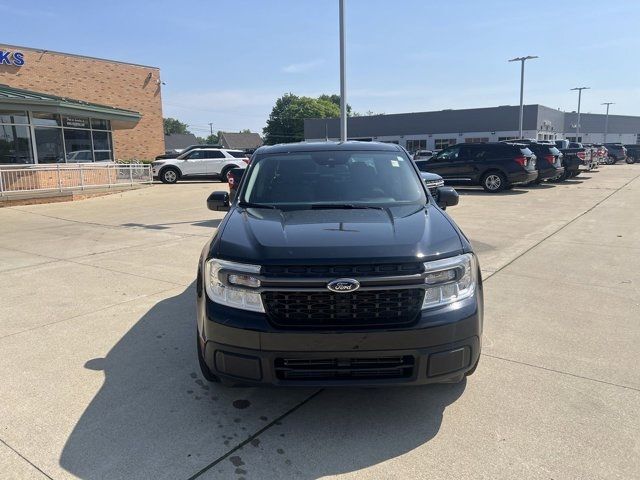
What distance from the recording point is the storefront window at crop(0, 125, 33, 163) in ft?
62.6

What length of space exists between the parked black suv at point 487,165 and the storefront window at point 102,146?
50.3 ft

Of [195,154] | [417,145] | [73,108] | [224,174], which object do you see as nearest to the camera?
[73,108]

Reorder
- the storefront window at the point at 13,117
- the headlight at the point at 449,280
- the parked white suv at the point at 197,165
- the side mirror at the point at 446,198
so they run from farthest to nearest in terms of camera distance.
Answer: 1. the parked white suv at the point at 197,165
2. the storefront window at the point at 13,117
3. the side mirror at the point at 446,198
4. the headlight at the point at 449,280

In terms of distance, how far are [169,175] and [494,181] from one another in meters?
14.7

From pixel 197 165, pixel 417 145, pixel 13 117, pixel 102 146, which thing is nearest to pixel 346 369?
pixel 13 117

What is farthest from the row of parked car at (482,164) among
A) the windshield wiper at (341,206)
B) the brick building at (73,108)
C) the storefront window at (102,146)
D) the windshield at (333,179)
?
the windshield wiper at (341,206)

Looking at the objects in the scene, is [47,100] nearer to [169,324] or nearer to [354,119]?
[169,324]

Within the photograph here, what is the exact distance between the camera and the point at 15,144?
19.4m

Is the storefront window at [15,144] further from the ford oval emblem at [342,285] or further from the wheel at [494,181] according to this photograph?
the ford oval emblem at [342,285]

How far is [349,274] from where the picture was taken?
8.84 ft

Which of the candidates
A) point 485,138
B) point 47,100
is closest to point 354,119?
point 485,138

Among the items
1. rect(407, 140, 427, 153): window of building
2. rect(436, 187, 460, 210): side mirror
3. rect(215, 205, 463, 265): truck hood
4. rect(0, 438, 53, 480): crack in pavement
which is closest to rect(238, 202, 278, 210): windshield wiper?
rect(215, 205, 463, 265): truck hood

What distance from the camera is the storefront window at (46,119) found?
20.0m

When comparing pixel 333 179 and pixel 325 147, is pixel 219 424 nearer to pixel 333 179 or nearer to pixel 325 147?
pixel 333 179
